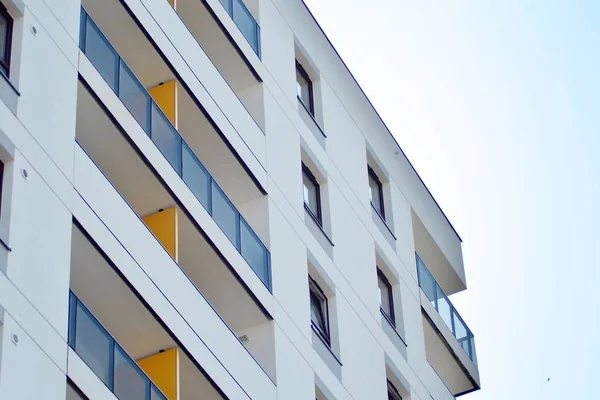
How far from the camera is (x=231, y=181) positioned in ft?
101

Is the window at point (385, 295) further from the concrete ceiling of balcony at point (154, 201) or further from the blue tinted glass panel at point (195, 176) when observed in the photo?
the blue tinted glass panel at point (195, 176)

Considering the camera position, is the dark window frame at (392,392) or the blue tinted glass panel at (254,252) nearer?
the blue tinted glass panel at (254,252)

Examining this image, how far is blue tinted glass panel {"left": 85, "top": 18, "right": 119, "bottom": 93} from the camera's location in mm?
25380

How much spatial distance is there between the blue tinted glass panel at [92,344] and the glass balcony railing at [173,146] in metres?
4.99

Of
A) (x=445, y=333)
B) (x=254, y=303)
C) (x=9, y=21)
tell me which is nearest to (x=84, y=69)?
(x=9, y=21)

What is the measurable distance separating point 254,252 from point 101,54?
5793 mm

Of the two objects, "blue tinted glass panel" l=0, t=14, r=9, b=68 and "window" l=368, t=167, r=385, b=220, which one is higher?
"window" l=368, t=167, r=385, b=220

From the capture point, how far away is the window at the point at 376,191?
127 ft

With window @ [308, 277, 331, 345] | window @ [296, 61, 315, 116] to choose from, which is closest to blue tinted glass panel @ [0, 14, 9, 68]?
window @ [308, 277, 331, 345]

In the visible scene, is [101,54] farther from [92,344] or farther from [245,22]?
[245,22]

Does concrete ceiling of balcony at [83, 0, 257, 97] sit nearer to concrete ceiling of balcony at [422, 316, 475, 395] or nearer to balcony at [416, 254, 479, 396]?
balcony at [416, 254, 479, 396]

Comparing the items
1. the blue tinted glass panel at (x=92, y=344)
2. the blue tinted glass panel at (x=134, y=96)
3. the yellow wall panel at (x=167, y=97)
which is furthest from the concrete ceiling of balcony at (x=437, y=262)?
the blue tinted glass panel at (x=92, y=344)

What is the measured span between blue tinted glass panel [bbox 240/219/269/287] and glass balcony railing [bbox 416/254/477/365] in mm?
10353

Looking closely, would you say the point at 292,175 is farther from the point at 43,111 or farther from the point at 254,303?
the point at 43,111
